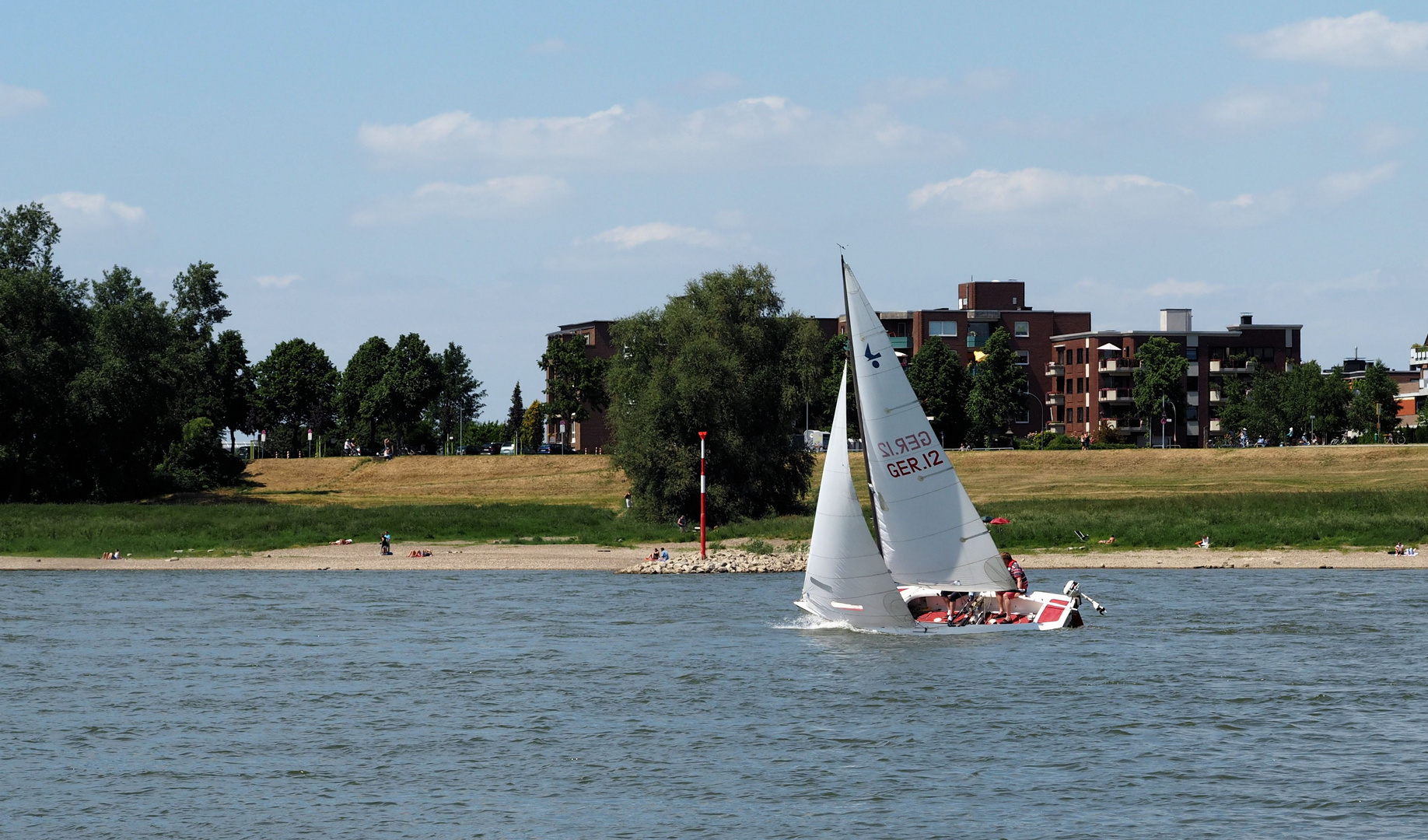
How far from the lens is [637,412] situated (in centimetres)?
9056

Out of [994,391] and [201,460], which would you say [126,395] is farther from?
[994,391]

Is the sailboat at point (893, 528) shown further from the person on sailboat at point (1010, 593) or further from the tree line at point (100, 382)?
the tree line at point (100, 382)

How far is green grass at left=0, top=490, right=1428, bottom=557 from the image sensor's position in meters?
79.2

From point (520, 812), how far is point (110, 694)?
55.8 feet

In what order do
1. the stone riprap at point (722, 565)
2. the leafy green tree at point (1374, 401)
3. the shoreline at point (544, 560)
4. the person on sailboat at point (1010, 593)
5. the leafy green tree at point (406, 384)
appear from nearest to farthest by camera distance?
the person on sailboat at point (1010, 593), the shoreline at point (544, 560), the stone riprap at point (722, 565), the leafy green tree at point (1374, 401), the leafy green tree at point (406, 384)

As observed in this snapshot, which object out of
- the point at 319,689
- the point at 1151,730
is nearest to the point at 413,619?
the point at 319,689

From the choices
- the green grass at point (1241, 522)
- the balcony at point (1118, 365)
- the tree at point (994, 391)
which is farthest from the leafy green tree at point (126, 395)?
the balcony at point (1118, 365)

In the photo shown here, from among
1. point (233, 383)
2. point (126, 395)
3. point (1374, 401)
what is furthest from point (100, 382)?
point (1374, 401)

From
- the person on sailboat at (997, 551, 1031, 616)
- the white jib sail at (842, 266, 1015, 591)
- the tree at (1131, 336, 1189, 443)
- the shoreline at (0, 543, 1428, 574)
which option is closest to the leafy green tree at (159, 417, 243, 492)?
the shoreline at (0, 543, 1428, 574)

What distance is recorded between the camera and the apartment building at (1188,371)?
189000 millimetres

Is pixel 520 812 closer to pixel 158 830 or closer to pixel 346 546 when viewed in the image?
pixel 158 830

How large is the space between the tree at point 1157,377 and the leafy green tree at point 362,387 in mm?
93888

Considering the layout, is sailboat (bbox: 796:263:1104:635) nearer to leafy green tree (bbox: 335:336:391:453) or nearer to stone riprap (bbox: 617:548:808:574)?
stone riprap (bbox: 617:548:808:574)

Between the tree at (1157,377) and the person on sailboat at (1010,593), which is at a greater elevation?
the tree at (1157,377)
